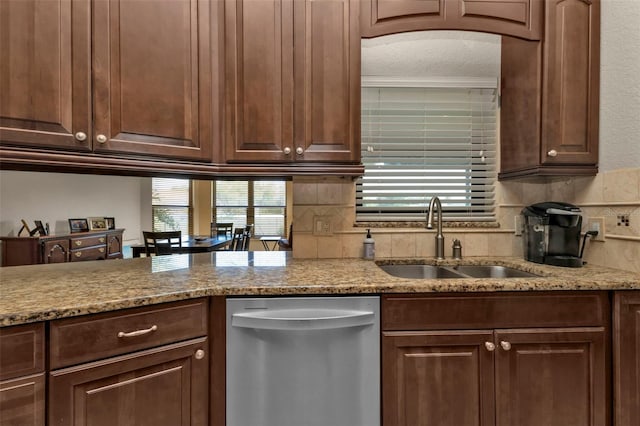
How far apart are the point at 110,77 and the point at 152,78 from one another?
15 cm

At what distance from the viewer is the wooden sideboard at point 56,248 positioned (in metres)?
3.34

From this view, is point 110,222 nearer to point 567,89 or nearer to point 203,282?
point 203,282

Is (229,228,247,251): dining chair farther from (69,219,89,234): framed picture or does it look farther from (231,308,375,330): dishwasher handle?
(231,308,375,330): dishwasher handle

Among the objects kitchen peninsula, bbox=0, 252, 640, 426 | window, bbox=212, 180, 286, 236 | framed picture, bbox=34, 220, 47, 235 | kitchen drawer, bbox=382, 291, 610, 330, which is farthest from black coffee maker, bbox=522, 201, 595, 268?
window, bbox=212, 180, 286, 236

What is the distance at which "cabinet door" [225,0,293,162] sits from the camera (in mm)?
1464

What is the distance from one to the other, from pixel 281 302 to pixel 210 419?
503 mm

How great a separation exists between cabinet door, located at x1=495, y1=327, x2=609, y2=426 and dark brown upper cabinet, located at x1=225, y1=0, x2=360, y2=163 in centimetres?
106

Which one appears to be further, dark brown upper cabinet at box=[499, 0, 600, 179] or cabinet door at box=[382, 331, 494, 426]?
dark brown upper cabinet at box=[499, 0, 600, 179]

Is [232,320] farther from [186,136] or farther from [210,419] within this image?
[186,136]

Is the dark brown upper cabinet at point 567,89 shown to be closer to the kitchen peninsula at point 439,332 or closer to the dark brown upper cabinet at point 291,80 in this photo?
the kitchen peninsula at point 439,332

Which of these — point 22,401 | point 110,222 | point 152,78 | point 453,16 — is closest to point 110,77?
point 152,78

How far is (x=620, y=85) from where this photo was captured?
1.53 metres

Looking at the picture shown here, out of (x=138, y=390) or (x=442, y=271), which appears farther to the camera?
(x=442, y=271)

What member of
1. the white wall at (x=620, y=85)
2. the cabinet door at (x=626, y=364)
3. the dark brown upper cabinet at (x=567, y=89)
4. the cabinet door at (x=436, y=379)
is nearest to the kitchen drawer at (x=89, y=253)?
the cabinet door at (x=436, y=379)
